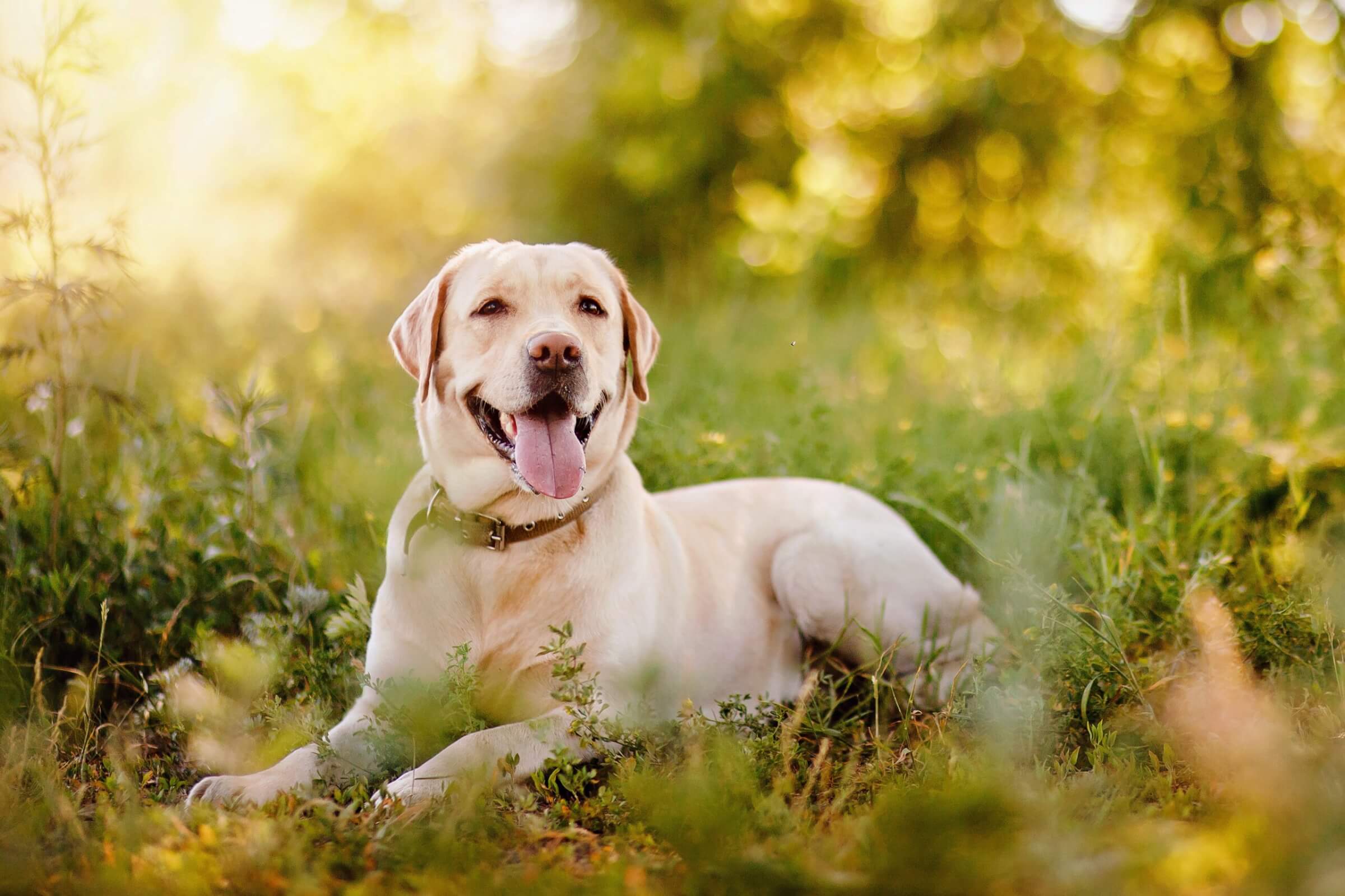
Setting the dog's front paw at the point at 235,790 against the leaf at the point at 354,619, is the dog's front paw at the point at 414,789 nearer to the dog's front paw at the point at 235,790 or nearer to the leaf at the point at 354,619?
the dog's front paw at the point at 235,790

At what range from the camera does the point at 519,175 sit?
371 inches

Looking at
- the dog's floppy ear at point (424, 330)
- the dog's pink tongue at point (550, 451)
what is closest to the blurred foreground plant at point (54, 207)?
the dog's floppy ear at point (424, 330)

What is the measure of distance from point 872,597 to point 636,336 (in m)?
1.10

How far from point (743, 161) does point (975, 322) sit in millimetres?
2934

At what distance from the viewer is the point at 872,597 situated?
312 cm

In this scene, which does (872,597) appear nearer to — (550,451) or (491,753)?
(550,451)

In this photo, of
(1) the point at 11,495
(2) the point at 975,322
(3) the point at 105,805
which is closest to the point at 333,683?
(3) the point at 105,805

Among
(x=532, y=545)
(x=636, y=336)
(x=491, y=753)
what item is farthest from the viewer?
(x=636, y=336)

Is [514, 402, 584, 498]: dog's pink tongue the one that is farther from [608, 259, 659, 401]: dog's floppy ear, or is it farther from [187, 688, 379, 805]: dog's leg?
[187, 688, 379, 805]: dog's leg

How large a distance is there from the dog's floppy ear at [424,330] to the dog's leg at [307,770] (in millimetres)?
875

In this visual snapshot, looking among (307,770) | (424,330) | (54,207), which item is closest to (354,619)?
(307,770)

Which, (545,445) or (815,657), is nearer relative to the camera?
(545,445)

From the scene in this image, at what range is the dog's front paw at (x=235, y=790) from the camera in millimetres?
2234

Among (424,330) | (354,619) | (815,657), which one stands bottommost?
(815,657)
